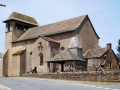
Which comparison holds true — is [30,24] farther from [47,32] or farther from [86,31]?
[86,31]

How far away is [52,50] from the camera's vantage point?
34.2 m

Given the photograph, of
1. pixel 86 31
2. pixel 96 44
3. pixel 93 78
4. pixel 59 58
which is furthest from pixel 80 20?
pixel 93 78

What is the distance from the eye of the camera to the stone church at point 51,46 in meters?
30.5

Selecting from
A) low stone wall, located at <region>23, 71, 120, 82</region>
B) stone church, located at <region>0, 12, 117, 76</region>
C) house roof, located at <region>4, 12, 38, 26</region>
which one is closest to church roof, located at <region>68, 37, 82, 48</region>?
stone church, located at <region>0, 12, 117, 76</region>

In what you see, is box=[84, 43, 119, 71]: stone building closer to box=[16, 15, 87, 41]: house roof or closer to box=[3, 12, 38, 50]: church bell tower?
box=[16, 15, 87, 41]: house roof

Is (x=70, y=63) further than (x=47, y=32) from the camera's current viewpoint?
No

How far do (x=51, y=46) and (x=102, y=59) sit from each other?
31.0ft

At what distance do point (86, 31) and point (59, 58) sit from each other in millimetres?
10357

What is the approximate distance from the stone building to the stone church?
1.99 ft

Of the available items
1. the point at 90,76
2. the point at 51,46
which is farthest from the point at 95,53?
the point at 90,76

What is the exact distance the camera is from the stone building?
3120 centimetres

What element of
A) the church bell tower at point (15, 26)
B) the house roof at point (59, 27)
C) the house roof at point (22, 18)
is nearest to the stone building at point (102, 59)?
the house roof at point (59, 27)

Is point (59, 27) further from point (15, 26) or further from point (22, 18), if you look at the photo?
point (22, 18)

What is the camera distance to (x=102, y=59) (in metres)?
31.6
